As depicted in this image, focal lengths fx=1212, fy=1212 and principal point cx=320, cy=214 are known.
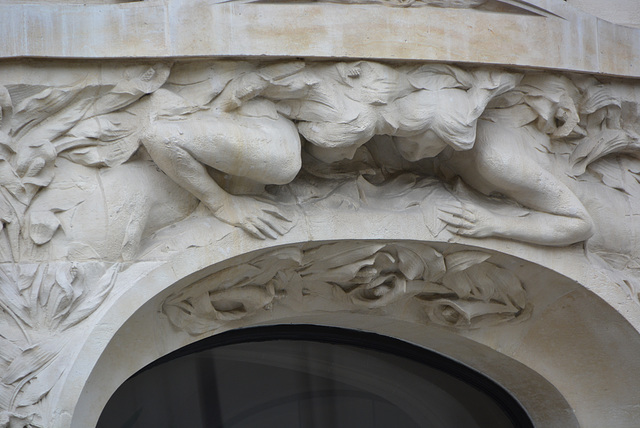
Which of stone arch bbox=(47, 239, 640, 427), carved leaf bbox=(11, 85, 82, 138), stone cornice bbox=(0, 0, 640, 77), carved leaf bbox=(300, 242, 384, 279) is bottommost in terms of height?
stone arch bbox=(47, 239, 640, 427)

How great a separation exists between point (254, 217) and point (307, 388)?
42.6 inches

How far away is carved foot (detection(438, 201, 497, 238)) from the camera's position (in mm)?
4652

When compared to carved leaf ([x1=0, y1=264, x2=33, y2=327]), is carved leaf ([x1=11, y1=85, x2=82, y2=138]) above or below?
above

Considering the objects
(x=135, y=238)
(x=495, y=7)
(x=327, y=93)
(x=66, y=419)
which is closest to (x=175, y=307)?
(x=135, y=238)

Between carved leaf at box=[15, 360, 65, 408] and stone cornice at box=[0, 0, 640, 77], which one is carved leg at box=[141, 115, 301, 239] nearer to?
stone cornice at box=[0, 0, 640, 77]

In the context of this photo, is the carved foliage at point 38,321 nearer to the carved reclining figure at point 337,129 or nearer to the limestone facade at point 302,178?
the limestone facade at point 302,178

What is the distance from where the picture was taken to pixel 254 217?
4.45 m

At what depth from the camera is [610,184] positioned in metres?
4.99

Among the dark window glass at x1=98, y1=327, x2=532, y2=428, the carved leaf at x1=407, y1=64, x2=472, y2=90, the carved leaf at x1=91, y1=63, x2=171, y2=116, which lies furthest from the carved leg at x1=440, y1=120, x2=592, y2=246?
the carved leaf at x1=91, y1=63, x2=171, y2=116

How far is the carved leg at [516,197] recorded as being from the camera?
15.1ft

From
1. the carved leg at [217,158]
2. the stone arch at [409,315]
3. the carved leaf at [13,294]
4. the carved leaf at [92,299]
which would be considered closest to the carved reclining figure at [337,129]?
the carved leg at [217,158]

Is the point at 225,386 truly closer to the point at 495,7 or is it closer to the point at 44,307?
the point at 44,307

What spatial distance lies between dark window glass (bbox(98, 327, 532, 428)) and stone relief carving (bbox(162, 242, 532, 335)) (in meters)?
0.35

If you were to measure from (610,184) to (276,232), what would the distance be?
1.46 meters
